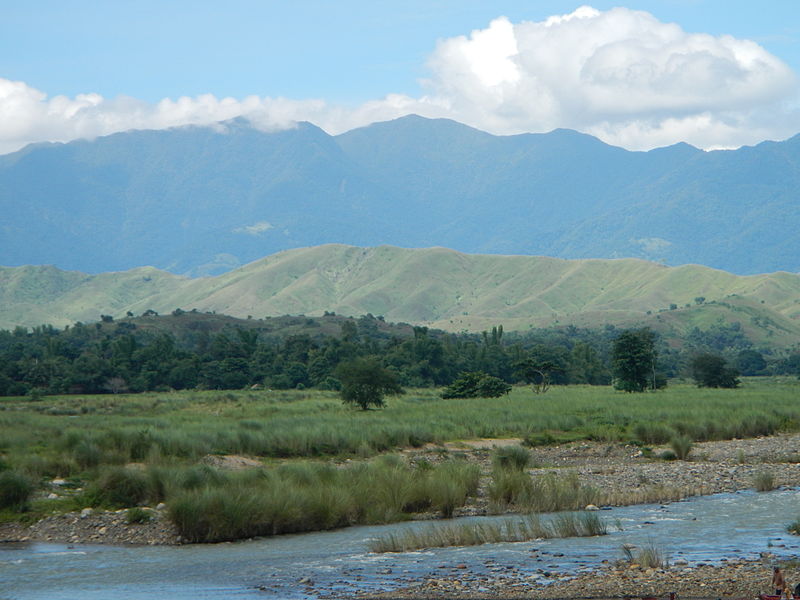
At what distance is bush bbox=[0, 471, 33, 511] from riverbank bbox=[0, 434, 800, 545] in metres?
0.90

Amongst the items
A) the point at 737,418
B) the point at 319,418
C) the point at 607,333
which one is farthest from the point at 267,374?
the point at 607,333

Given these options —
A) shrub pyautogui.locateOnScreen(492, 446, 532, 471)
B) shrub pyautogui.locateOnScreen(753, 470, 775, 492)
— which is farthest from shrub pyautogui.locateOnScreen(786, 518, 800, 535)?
shrub pyautogui.locateOnScreen(492, 446, 532, 471)

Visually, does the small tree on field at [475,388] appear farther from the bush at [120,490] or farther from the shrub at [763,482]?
the bush at [120,490]

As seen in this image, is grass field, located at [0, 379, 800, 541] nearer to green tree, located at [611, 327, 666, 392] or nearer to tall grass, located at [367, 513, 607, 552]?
tall grass, located at [367, 513, 607, 552]

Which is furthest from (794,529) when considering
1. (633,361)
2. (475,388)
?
(633,361)

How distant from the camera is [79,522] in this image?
25.5 meters

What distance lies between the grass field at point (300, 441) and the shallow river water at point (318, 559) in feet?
3.29

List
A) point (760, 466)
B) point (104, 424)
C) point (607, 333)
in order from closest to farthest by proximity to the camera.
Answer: point (760, 466) → point (104, 424) → point (607, 333)

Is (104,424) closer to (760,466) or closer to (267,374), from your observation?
(760,466)

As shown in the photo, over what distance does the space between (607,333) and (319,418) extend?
136 metres

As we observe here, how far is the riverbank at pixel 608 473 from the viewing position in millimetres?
24875

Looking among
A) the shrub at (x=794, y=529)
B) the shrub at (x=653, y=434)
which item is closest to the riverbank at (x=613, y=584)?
the shrub at (x=794, y=529)

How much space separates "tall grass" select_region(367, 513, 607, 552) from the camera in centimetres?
2233

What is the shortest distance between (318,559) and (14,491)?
9751mm
